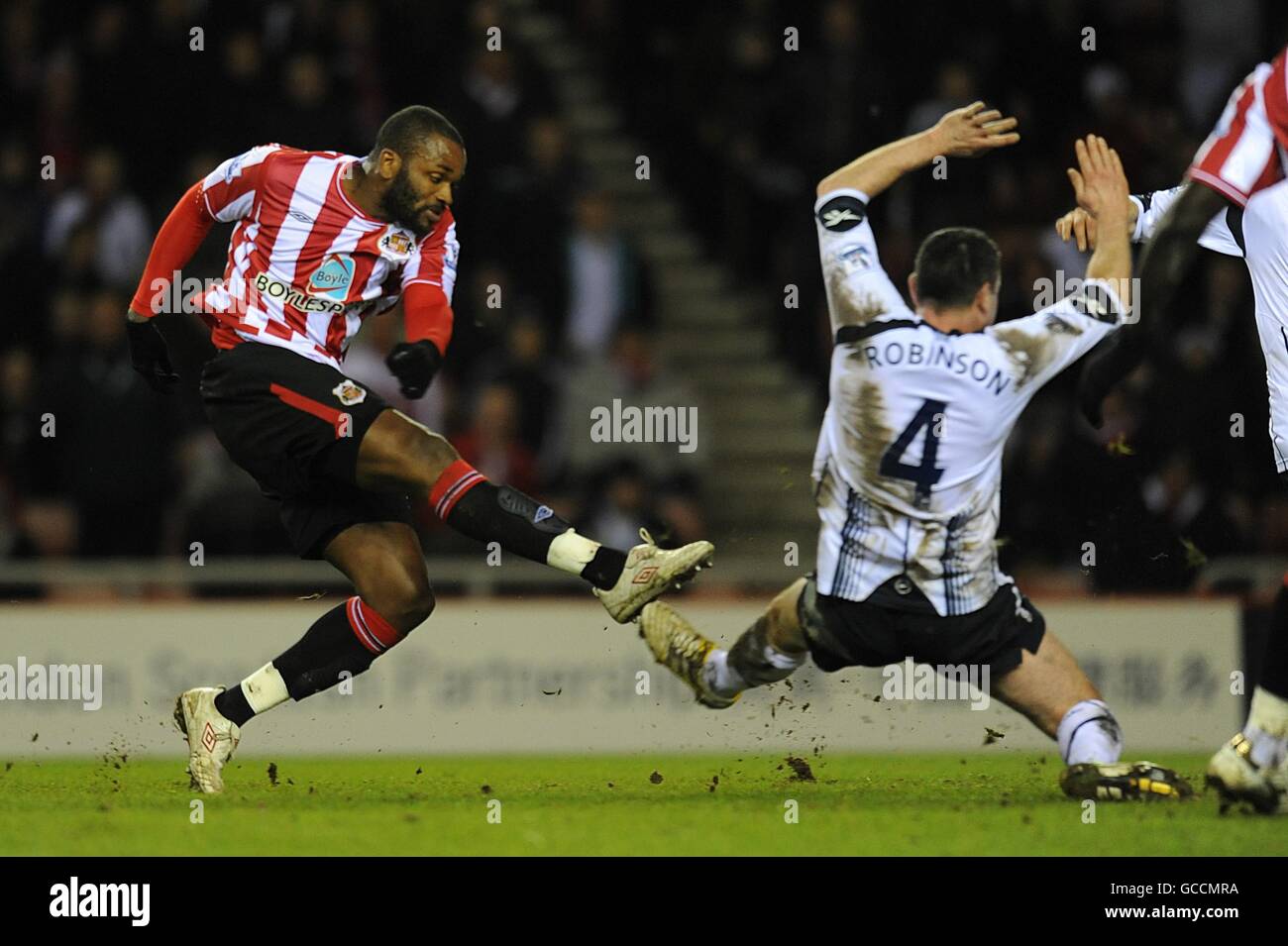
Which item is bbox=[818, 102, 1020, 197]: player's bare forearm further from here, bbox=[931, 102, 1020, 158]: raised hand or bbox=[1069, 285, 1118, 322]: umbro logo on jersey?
bbox=[1069, 285, 1118, 322]: umbro logo on jersey

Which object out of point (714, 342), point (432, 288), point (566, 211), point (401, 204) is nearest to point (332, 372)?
point (432, 288)

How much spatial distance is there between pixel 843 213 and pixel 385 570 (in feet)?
6.30

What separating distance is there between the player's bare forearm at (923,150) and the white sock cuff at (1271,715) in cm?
180

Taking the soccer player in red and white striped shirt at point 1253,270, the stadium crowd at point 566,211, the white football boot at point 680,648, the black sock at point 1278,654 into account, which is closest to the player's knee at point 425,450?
the white football boot at point 680,648

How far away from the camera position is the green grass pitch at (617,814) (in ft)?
17.9

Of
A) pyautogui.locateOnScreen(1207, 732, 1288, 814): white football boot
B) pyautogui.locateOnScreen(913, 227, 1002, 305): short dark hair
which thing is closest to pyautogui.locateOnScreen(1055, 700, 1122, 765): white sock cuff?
pyautogui.locateOnScreen(1207, 732, 1288, 814): white football boot

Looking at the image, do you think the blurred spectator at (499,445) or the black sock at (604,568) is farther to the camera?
the blurred spectator at (499,445)

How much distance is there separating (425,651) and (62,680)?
1.78 meters

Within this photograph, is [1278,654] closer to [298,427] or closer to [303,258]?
[298,427]

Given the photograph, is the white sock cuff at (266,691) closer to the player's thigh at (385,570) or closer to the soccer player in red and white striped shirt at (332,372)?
the soccer player in red and white striped shirt at (332,372)

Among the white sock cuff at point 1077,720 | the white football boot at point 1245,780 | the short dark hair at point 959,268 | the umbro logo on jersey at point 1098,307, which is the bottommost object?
the white football boot at point 1245,780

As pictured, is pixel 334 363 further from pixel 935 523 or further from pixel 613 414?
pixel 613 414

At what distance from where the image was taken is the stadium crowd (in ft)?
34.8

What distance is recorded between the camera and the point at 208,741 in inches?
262
